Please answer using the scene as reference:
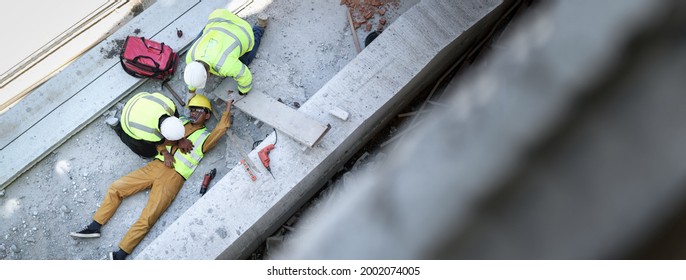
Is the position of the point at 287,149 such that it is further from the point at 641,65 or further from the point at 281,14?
the point at 641,65

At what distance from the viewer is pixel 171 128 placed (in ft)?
21.0

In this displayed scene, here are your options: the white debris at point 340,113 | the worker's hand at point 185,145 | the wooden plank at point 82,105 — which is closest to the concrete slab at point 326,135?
the white debris at point 340,113

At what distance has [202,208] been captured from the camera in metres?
5.82

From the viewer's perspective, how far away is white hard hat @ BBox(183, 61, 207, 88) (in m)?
6.23

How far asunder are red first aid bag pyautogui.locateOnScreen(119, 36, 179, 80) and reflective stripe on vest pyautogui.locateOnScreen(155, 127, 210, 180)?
80cm

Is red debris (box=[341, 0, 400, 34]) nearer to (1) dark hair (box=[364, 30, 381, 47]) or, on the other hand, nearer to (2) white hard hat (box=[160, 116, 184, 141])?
(1) dark hair (box=[364, 30, 381, 47])

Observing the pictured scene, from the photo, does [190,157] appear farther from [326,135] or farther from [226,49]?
[326,135]

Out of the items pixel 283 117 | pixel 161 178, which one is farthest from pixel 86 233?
pixel 283 117

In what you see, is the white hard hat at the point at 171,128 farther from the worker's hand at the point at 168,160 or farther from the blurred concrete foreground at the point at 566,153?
the blurred concrete foreground at the point at 566,153

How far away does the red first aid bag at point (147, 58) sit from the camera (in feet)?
21.8

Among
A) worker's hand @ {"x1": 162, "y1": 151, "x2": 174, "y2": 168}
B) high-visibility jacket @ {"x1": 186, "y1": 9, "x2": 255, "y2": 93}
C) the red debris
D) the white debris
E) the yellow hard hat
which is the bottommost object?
worker's hand @ {"x1": 162, "y1": 151, "x2": 174, "y2": 168}

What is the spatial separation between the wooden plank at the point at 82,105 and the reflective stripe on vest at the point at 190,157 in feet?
3.19

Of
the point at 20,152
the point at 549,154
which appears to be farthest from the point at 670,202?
the point at 20,152

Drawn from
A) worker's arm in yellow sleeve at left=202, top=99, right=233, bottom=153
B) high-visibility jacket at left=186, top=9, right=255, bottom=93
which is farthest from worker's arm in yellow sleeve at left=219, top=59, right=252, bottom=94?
worker's arm in yellow sleeve at left=202, top=99, right=233, bottom=153
